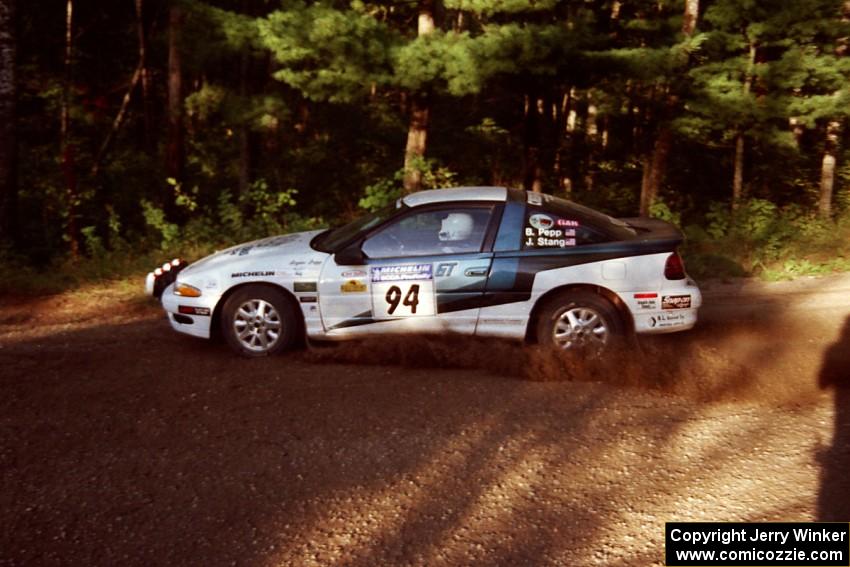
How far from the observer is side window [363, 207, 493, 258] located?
6906mm

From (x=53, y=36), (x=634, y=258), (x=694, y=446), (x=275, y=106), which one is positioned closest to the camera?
(x=694, y=446)

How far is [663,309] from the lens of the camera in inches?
268

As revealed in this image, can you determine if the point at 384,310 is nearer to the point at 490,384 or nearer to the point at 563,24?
the point at 490,384

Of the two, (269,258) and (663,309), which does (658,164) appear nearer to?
(663,309)

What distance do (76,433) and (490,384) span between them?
3068 mm

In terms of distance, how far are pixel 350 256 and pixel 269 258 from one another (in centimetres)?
78

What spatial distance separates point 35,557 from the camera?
151 inches

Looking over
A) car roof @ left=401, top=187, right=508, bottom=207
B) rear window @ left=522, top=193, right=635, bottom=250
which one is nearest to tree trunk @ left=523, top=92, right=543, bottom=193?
car roof @ left=401, top=187, right=508, bottom=207

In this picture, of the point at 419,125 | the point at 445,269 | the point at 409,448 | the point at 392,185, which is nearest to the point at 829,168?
the point at 419,125

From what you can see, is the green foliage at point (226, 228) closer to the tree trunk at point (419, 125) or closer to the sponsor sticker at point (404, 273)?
the tree trunk at point (419, 125)

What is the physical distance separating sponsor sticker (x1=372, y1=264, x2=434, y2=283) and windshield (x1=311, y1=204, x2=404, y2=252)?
47 centimetres

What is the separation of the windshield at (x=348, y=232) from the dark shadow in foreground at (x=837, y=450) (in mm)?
3907

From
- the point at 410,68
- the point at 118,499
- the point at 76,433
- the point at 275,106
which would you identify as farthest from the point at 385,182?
the point at 118,499

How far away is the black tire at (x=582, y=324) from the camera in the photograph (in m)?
6.75
